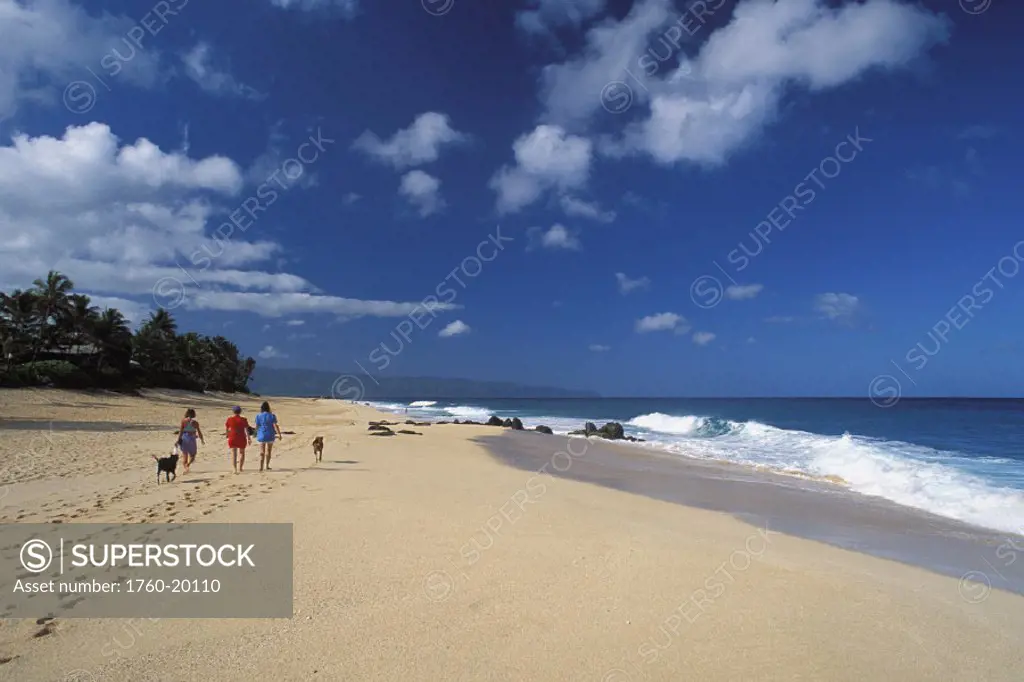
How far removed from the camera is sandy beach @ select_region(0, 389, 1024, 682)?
14.0 ft

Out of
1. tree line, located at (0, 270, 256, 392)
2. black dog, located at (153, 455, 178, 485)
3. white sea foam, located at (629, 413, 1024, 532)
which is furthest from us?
tree line, located at (0, 270, 256, 392)

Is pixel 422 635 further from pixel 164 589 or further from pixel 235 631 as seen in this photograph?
Result: pixel 164 589

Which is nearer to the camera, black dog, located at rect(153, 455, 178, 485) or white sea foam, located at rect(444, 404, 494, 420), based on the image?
black dog, located at rect(153, 455, 178, 485)

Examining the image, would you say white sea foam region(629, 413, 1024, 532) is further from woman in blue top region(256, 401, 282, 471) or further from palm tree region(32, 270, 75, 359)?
palm tree region(32, 270, 75, 359)

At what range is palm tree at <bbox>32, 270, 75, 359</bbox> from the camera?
149 feet

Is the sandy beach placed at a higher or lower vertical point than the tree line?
lower

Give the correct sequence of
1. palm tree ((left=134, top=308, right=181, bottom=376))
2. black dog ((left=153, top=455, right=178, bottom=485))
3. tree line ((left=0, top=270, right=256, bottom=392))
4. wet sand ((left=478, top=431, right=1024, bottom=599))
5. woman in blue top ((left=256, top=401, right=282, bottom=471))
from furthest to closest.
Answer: palm tree ((left=134, top=308, right=181, bottom=376)), tree line ((left=0, top=270, right=256, bottom=392)), woman in blue top ((left=256, top=401, right=282, bottom=471)), black dog ((left=153, top=455, right=178, bottom=485)), wet sand ((left=478, top=431, right=1024, bottom=599))

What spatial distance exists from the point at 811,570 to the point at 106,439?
72.1ft

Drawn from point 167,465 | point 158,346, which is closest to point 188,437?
point 167,465

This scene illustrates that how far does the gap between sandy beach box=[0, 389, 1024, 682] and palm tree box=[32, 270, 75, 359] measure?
4517 centimetres

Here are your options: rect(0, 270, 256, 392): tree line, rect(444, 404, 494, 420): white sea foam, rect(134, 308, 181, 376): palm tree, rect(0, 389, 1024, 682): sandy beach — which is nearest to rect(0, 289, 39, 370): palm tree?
rect(0, 270, 256, 392): tree line

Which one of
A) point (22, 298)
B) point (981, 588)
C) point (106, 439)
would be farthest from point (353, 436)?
point (22, 298)

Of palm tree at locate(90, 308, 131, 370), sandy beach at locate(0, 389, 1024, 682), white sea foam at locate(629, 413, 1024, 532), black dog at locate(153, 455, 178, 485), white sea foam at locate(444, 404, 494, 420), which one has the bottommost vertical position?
white sea foam at locate(444, 404, 494, 420)

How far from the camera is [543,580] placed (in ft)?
19.8
